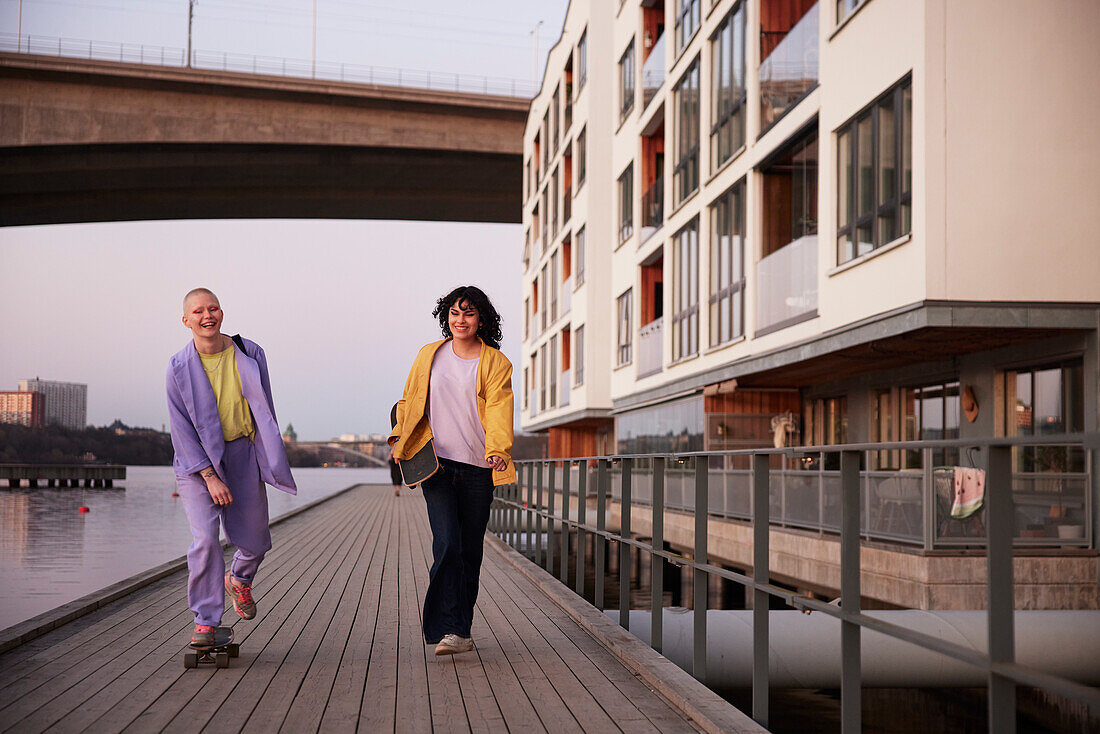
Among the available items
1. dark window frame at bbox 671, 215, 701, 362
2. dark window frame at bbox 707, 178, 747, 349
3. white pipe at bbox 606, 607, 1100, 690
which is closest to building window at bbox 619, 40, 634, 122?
dark window frame at bbox 671, 215, 701, 362

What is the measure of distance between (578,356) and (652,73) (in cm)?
953

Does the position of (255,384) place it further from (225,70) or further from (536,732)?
(225,70)

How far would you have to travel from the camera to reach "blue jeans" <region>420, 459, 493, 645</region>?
18.4 feet

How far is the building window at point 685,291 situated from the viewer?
69.2 feet

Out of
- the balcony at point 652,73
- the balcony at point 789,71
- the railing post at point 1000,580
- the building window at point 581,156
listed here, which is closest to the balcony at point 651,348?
the balcony at point 652,73

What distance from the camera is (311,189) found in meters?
50.2

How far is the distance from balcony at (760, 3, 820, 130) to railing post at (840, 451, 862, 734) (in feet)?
41.9

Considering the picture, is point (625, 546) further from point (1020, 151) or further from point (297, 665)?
point (1020, 151)

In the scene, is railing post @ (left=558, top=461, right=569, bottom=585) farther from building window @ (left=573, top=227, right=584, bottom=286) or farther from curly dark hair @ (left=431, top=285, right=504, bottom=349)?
building window @ (left=573, top=227, right=584, bottom=286)

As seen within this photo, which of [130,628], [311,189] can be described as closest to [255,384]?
[130,628]

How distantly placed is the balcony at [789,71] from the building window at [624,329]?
9581mm

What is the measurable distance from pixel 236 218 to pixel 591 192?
30.5m

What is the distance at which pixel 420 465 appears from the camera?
561 cm

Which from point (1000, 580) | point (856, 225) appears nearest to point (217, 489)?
point (1000, 580)
